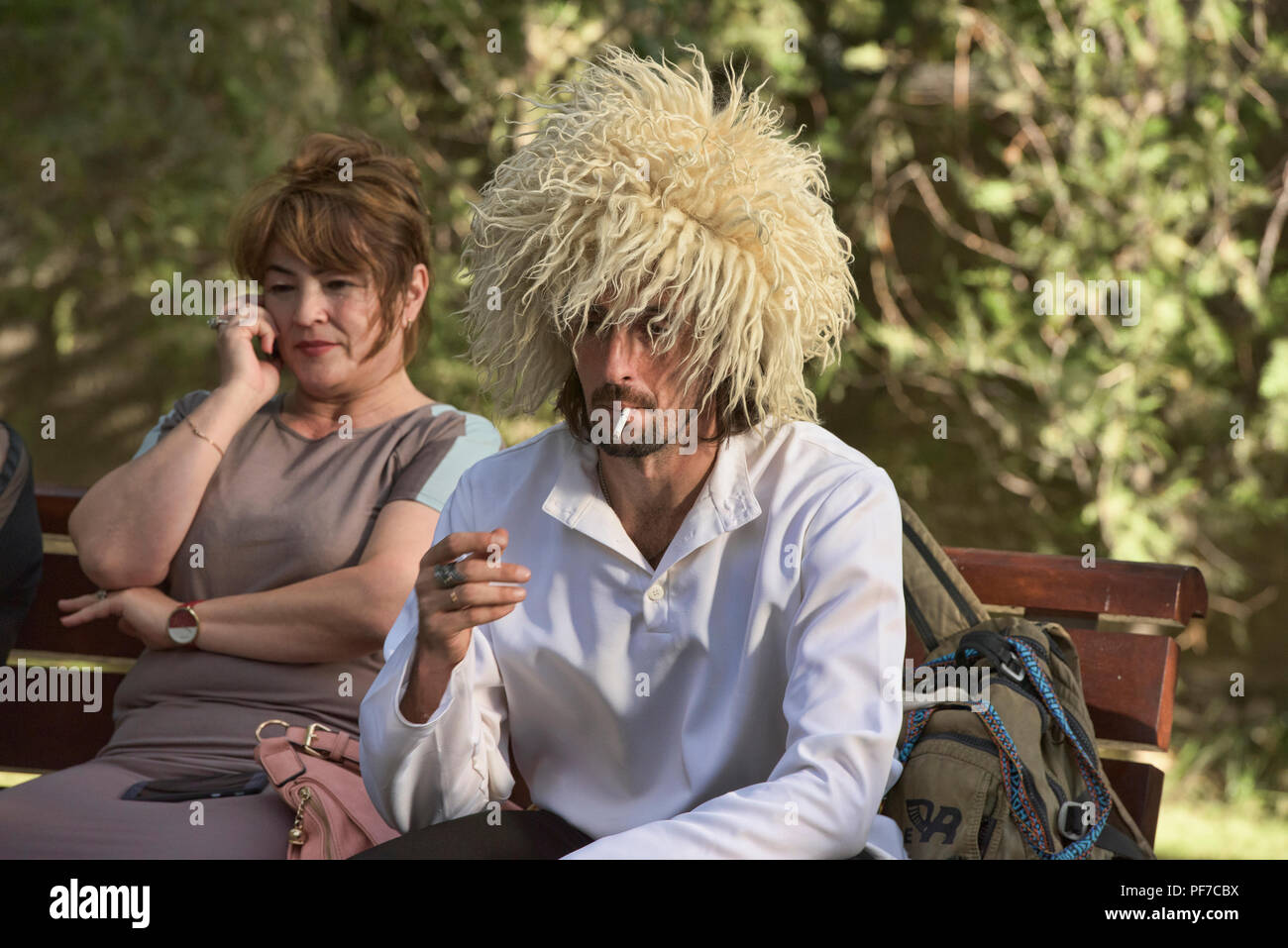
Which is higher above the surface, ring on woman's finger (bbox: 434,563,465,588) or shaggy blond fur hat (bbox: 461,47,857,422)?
shaggy blond fur hat (bbox: 461,47,857,422)

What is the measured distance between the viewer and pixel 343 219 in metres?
2.72

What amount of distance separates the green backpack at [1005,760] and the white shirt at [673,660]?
0.26ft

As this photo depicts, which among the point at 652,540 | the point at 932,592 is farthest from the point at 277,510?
the point at 932,592

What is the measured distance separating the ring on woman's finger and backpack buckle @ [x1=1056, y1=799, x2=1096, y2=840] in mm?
1012

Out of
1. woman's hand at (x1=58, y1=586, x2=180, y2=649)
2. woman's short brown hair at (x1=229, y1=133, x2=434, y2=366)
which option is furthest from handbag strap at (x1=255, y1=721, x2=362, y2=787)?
woman's short brown hair at (x1=229, y1=133, x2=434, y2=366)

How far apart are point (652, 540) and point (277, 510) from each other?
3.10 ft

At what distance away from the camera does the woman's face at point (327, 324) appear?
2.74 meters

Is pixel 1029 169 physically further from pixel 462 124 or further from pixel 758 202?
pixel 758 202

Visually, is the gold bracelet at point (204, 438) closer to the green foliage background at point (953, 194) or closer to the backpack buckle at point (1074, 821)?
the backpack buckle at point (1074, 821)

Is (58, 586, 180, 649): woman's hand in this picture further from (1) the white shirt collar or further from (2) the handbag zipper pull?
(1) the white shirt collar

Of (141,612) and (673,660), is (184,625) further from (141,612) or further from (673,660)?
(673,660)

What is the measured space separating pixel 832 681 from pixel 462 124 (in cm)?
437

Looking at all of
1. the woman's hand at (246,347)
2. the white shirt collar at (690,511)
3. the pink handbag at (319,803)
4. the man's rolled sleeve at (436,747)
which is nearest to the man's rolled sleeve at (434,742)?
the man's rolled sleeve at (436,747)

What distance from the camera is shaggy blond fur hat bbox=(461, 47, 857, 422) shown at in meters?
1.90
